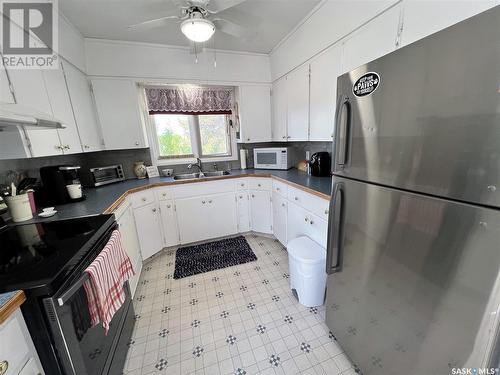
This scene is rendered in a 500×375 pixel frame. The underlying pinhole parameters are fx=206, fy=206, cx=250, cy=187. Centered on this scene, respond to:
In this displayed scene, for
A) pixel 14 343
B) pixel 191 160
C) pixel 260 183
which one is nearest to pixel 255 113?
pixel 260 183

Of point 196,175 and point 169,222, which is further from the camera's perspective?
point 196,175

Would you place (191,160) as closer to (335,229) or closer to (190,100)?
(190,100)

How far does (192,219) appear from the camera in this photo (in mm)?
2656

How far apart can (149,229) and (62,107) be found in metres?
1.39

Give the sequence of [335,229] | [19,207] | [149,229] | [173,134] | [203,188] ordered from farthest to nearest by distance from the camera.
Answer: [173,134] < [203,188] < [149,229] < [19,207] < [335,229]

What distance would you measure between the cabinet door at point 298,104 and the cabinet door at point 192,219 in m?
1.44

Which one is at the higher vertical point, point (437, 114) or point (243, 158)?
point (437, 114)

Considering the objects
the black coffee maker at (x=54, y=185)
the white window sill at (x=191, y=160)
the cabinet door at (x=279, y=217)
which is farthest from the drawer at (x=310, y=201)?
the black coffee maker at (x=54, y=185)

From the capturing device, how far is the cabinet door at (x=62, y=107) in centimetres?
162

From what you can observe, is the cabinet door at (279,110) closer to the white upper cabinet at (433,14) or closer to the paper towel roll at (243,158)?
the paper towel roll at (243,158)

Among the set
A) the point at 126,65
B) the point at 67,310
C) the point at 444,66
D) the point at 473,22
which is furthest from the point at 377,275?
the point at 126,65

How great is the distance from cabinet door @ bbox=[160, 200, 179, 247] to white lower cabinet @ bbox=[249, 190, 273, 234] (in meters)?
1.02

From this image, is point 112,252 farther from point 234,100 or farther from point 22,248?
point 234,100

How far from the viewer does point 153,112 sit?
8.98 feet
